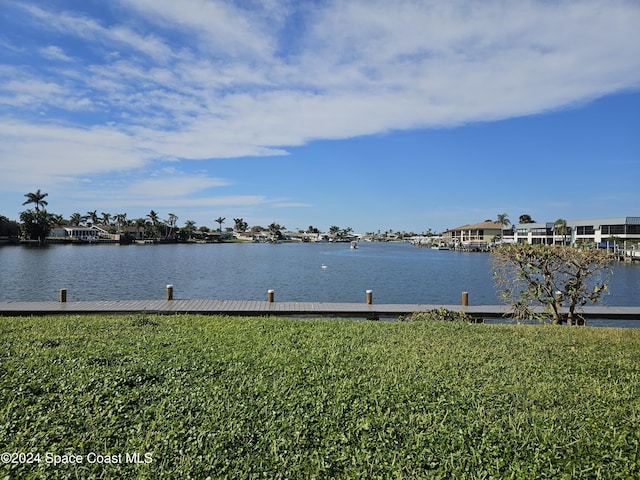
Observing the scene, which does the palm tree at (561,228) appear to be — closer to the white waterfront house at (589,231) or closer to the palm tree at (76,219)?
the white waterfront house at (589,231)

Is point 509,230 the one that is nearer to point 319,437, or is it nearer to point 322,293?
point 322,293

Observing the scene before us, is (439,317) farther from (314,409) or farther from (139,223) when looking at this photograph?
(139,223)

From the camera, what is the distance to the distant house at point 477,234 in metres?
116

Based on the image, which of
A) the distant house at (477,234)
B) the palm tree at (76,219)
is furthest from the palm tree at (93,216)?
the distant house at (477,234)

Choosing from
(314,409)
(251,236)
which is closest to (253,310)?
(314,409)

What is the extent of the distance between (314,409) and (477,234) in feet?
407

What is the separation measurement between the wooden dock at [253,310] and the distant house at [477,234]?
103465mm

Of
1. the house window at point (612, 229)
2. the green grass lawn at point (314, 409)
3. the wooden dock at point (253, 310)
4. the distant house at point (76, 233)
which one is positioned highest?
the house window at point (612, 229)

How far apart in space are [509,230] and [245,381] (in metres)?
120

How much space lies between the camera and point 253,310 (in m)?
14.2

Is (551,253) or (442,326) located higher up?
(551,253)

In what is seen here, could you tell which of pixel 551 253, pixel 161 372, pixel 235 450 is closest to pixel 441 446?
pixel 235 450

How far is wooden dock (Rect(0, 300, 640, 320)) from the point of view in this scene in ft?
44.7

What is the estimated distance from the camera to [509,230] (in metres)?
112
